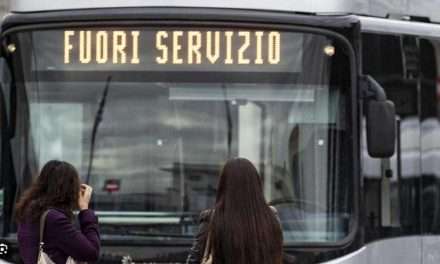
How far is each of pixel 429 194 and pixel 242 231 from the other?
3139 mm

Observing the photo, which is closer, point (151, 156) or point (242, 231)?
point (242, 231)

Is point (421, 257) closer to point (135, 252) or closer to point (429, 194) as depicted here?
point (429, 194)

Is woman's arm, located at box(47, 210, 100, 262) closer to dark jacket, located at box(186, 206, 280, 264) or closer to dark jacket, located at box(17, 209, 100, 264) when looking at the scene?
dark jacket, located at box(17, 209, 100, 264)

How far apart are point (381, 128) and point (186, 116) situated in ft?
3.97

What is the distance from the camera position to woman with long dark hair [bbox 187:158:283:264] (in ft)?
16.1

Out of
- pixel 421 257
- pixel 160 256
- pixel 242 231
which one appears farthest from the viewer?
pixel 421 257

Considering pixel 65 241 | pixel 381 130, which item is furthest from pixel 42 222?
pixel 381 130

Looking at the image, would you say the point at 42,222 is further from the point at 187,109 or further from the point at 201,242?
the point at 187,109

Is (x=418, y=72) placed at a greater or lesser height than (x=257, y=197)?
greater

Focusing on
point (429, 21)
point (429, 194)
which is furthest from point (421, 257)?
point (429, 21)

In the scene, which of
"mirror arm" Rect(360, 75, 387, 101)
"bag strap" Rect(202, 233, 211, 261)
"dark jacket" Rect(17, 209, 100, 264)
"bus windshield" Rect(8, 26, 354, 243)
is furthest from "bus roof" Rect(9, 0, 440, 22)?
"bag strap" Rect(202, 233, 211, 261)

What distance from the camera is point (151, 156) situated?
720cm

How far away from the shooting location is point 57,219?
5.97 m

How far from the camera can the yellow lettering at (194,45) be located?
23.7ft
